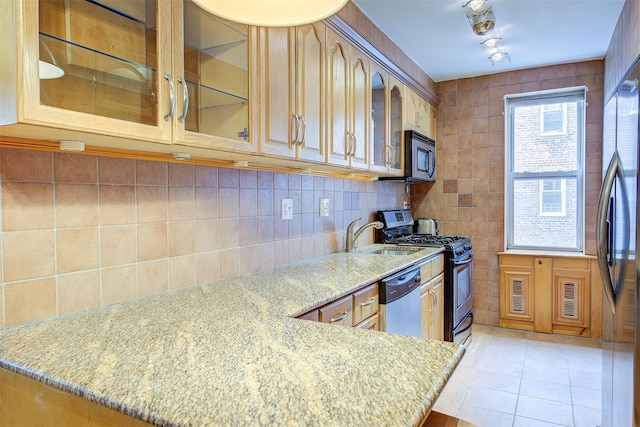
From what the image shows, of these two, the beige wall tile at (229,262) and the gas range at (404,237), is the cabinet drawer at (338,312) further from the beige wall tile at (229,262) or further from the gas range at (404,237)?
the gas range at (404,237)

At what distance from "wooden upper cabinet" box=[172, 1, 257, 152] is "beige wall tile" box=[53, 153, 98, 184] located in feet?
1.15

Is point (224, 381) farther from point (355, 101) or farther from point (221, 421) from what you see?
point (355, 101)

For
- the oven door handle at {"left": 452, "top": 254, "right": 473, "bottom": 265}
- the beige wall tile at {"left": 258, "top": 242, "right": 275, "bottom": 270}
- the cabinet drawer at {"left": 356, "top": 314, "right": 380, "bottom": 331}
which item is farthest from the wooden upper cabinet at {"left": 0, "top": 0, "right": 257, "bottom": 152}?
the oven door handle at {"left": 452, "top": 254, "right": 473, "bottom": 265}

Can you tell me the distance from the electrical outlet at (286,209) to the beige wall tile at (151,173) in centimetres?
78

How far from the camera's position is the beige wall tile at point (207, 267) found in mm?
1752

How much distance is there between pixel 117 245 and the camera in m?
1.43

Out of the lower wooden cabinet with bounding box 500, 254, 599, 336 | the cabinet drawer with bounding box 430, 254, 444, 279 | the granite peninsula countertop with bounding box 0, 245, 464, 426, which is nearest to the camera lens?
the granite peninsula countertop with bounding box 0, 245, 464, 426

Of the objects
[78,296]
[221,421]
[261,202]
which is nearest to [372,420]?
[221,421]

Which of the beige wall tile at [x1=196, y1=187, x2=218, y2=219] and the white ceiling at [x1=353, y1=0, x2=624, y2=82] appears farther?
the white ceiling at [x1=353, y1=0, x2=624, y2=82]

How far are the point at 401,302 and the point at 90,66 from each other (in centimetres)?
181

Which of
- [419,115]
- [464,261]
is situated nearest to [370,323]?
[464,261]

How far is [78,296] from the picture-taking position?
132 centimetres

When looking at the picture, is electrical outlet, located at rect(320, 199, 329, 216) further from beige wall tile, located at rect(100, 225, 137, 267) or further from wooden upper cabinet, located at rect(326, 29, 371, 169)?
beige wall tile, located at rect(100, 225, 137, 267)

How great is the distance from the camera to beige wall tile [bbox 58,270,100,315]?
1278 mm
